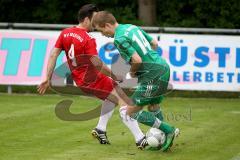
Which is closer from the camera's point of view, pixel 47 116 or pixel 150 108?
pixel 150 108

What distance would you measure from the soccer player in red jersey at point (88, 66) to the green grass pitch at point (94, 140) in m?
0.61

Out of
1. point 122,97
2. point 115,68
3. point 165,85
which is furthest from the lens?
point 115,68

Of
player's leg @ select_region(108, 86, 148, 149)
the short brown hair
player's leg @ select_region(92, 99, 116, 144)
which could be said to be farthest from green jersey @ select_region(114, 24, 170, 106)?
player's leg @ select_region(92, 99, 116, 144)

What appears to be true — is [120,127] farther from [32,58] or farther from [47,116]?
[32,58]

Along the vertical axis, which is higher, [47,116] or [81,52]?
[81,52]

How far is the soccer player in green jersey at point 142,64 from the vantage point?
10.3 meters

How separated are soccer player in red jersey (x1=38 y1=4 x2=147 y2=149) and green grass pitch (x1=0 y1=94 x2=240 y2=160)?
61 centimetres

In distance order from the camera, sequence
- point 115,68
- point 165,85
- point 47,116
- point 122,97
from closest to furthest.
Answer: point 165,85 → point 122,97 → point 47,116 → point 115,68

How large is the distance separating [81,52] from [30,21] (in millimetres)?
13912

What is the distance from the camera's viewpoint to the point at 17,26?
20.8 metres

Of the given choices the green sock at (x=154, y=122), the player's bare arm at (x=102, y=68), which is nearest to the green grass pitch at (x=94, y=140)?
the green sock at (x=154, y=122)

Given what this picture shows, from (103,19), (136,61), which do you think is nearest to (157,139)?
(136,61)

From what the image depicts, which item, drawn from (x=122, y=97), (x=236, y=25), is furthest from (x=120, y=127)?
(x=236, y=25)

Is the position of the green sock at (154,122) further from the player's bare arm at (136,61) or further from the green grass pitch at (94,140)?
the player's bare arm at (136,61)
